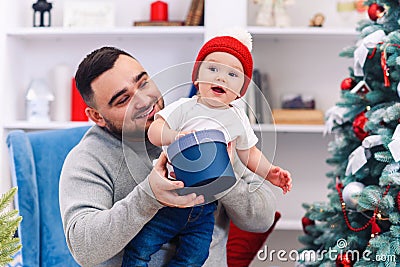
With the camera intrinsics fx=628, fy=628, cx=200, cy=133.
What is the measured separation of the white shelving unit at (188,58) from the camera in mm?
3096

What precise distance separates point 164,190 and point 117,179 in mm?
199

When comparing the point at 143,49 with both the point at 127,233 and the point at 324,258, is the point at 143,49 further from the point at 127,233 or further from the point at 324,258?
the point at 127,233

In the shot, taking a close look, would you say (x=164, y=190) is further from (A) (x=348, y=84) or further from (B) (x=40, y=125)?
(B) (x=40, y=125)

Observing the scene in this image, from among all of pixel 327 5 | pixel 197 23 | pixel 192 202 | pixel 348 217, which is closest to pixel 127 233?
pixel 192 202

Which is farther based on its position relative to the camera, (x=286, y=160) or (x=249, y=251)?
(x=286, y=160)

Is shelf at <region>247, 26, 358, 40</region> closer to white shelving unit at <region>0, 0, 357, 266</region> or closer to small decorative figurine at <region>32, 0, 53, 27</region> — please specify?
white shelving unit at <region>0, 0, 357, 266</region>

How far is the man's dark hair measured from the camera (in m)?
1.25

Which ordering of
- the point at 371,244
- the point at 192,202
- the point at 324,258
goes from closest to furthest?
the point at 192,202 → the point at 371,244 → the point at 324,258

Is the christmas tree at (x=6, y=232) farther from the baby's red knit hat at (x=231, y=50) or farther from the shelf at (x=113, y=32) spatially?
the shelf at (x=113, y=32)

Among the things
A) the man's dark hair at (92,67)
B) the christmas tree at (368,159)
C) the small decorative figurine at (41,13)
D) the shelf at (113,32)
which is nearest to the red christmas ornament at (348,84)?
the christmas tree at (368,159)

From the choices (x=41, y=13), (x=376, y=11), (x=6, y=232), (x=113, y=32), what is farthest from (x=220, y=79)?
(x=41, y=13)

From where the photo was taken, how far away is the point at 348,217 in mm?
2203

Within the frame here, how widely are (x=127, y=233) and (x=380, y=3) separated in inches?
52.4

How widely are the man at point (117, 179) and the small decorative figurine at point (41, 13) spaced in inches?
77.9
